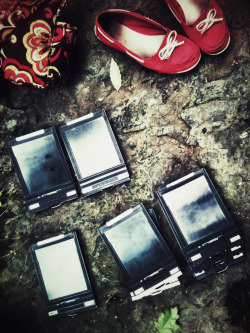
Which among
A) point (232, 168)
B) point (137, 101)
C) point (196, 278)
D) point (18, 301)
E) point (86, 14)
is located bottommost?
point (196, 278)

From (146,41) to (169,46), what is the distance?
252 millimetres

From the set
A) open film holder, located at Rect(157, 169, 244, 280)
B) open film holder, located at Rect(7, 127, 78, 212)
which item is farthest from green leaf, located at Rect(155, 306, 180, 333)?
open film holder, located at Rect(7, 127, 78, 212)

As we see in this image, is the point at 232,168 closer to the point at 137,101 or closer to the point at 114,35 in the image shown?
the point at 137,101

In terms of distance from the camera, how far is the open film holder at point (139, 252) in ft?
6.20

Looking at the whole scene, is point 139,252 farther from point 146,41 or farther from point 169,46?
point 146,41

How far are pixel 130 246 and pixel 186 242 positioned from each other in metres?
0.43

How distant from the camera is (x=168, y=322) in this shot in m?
1.96

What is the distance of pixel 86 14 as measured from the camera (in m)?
2.12

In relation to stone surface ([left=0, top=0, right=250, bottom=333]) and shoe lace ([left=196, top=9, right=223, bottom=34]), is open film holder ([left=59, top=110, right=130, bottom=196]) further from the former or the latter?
shoe lace ([left=196, top=9, right=223, bottom=34])

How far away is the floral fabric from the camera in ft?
6.22

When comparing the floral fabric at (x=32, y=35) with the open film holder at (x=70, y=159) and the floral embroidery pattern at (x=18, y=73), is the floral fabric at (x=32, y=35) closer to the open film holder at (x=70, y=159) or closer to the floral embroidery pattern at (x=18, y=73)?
the floral embroidery pattern at (x=18, y=73)

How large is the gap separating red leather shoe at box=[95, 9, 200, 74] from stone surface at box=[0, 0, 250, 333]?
0.11 metres

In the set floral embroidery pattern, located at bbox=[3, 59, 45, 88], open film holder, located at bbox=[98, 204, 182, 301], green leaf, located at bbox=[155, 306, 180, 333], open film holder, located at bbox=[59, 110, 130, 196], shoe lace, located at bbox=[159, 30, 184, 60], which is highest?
floral embroidery pattern, located at bbox=[3, 59, 45, 88]

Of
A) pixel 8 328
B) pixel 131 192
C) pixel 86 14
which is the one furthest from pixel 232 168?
pixel 8 328
